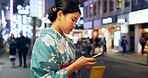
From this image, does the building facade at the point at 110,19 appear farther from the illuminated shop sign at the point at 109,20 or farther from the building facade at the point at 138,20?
the building facade at the point at 138,20

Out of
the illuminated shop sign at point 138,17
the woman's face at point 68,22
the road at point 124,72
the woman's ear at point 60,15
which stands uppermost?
the illuminated shop sign at point 138,17

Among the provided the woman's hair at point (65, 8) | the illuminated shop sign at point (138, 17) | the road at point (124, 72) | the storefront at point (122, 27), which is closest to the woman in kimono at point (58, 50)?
the woman's hair at point (65, 8)

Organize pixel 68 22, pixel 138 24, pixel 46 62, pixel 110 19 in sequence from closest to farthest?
1. pixel 46 62
2. pixel 68 22
3. pixel 138 24
4. pixel 110 19

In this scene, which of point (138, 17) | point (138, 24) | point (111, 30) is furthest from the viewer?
point (111, 30)

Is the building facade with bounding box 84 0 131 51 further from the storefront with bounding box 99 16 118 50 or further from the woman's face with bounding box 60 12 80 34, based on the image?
the woman's face with bounding box 60 12 80 34

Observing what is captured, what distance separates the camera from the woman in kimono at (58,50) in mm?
2035

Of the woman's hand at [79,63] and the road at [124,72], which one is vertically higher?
the woman's hand at [79,63]

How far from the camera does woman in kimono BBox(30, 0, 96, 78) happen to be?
2.04 meters

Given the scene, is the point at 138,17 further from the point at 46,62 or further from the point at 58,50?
the point at 46,62

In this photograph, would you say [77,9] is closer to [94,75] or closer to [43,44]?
[43,44]

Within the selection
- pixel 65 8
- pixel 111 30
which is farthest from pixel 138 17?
pixel 65 8

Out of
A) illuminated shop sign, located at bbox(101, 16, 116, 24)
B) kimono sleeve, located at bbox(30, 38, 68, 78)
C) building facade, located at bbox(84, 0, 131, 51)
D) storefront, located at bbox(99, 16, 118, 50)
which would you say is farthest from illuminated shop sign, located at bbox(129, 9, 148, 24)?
kimono sleeve, located at bbox(30, 38, 68, 78)

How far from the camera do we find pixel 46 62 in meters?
2.02

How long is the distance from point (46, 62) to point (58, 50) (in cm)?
14
